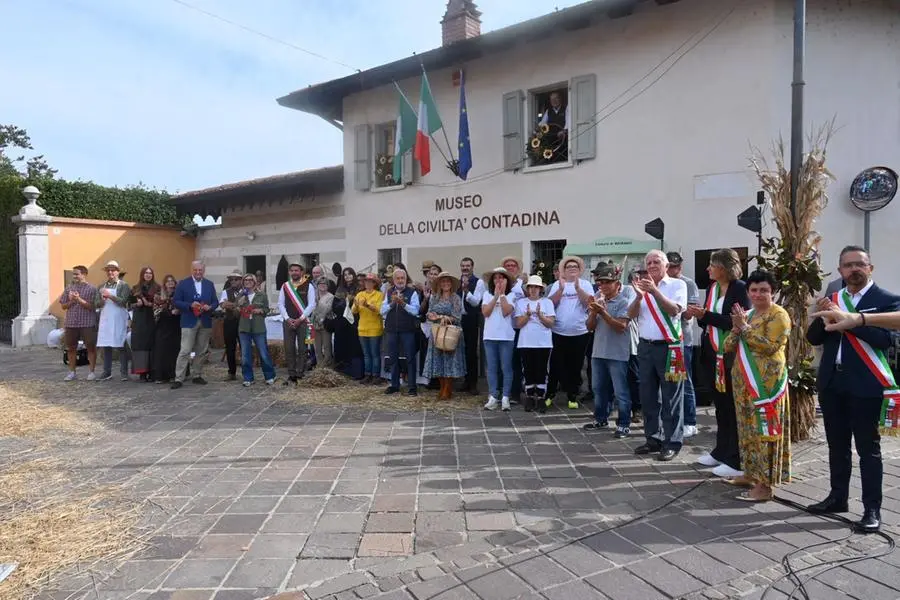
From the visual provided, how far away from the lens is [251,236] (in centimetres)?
1502

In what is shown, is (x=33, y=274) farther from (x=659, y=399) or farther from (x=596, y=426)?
(x=659, y=399)

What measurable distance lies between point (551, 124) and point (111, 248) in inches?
509

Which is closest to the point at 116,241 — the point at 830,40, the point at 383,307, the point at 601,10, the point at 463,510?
the point at 383,307

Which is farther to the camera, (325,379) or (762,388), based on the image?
(325,379)

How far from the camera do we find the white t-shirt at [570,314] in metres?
7.24

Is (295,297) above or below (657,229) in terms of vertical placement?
below

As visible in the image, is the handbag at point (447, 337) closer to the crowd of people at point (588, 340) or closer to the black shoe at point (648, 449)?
the crowd of people at point (588, 340)

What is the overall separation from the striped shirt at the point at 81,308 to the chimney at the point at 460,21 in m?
8.14

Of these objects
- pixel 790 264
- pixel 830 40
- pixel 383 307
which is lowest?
pixel 383 307

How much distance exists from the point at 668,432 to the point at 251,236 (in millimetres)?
12324

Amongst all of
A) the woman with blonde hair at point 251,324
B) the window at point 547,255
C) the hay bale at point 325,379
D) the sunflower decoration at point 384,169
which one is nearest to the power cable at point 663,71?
the window at point 547,255

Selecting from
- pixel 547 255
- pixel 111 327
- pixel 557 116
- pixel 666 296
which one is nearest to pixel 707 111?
pixel 557 116

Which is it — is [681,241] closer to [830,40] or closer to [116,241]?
[830,40]

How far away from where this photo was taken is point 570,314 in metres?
7.25
